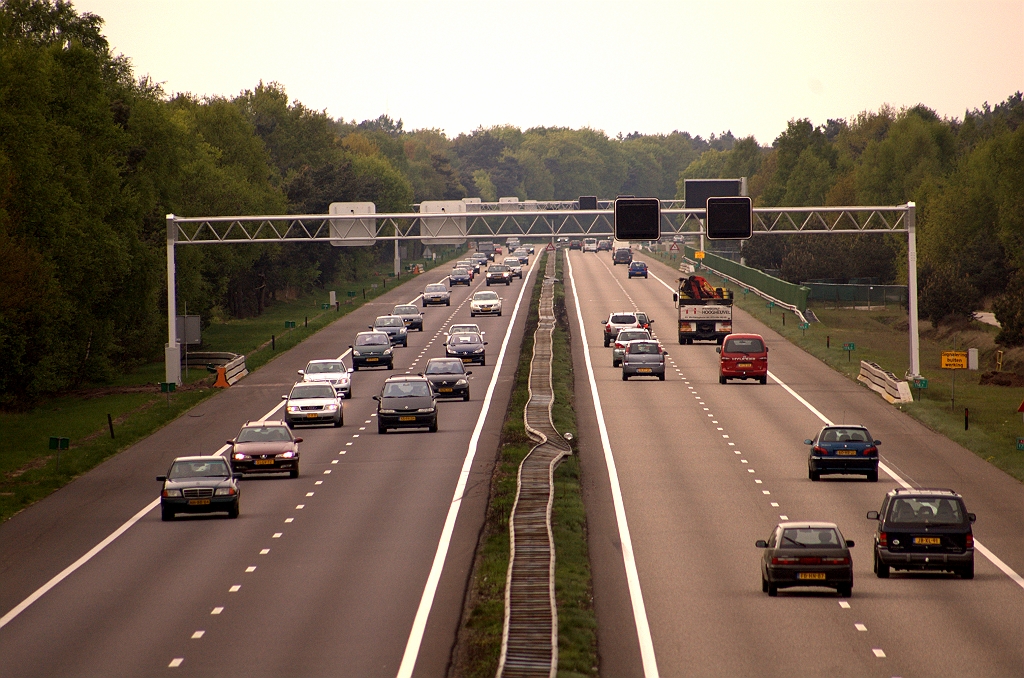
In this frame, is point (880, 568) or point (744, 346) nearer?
point (880, 568)

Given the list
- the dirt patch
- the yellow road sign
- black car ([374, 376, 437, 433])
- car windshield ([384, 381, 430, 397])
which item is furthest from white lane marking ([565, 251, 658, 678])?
the dirt patch

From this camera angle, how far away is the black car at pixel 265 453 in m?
38.3

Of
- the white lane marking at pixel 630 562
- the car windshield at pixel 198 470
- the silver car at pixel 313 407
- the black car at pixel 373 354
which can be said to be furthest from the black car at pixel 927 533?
the black car at pixel 373 354

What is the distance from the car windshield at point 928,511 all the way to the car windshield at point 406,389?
23.0 meters

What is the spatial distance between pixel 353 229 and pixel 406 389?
98.7ft

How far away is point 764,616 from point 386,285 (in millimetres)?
112403

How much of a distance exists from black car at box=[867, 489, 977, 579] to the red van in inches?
1329

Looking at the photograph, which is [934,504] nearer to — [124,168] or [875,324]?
[124,168]

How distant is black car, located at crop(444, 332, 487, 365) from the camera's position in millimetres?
66688

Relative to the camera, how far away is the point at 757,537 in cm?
3039

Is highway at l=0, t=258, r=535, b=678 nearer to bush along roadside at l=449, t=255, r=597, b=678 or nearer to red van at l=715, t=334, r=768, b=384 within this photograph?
bush along roadside at l=449, t=255, r=597, b=678

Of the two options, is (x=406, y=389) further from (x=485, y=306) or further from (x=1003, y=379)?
(x=485, y=306)

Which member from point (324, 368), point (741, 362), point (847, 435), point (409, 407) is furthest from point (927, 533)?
point (324, 368)

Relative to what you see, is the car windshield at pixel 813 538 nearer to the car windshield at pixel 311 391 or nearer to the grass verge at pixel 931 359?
the grass verge at pixel 931 359
